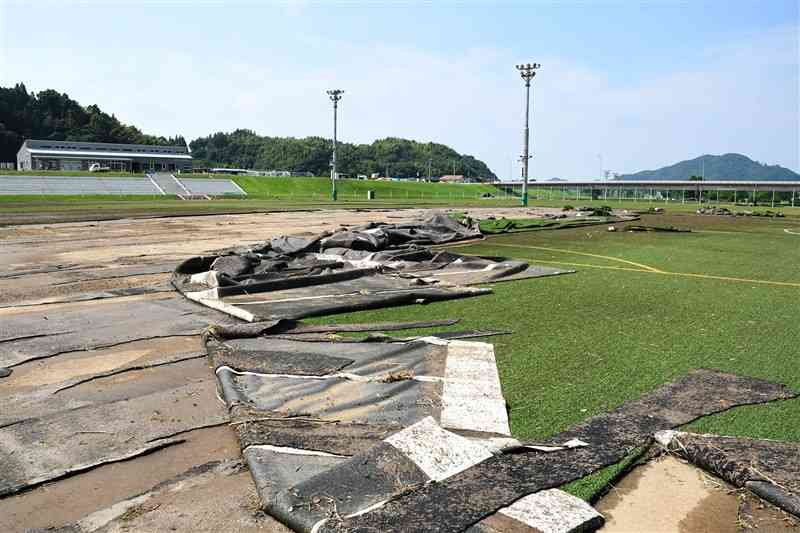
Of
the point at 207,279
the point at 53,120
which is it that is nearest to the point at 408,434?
the point at 207,279

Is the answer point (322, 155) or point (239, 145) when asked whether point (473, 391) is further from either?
point (239, 145)

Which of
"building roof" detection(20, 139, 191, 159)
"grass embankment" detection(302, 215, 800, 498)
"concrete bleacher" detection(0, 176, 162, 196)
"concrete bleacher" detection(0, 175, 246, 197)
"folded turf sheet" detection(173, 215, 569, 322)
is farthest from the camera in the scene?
"building roof" detection(20, 139, 191, 159)

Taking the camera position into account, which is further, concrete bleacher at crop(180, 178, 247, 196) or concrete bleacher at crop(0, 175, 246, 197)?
concrete bleacher at crop(180, 178, 247, 196)

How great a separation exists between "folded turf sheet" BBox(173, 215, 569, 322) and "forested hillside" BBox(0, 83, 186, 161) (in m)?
106

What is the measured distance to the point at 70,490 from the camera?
266cm

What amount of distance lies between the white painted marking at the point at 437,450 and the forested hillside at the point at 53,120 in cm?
11229

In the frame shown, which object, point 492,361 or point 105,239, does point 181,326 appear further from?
point 105,239

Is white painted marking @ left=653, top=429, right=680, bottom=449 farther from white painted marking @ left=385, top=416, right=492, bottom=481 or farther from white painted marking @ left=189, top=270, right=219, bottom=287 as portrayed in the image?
white painted marking @ left=189, top=270, right=219, bottom=287

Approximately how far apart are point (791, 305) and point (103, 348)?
706 centimetres

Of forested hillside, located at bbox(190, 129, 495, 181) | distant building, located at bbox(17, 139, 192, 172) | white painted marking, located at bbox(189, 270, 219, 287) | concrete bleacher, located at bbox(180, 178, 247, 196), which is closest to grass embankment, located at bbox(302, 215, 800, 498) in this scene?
white painted marking, located at bbox(189, 270, 219, 287)

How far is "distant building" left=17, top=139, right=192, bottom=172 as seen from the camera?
80.9 metres

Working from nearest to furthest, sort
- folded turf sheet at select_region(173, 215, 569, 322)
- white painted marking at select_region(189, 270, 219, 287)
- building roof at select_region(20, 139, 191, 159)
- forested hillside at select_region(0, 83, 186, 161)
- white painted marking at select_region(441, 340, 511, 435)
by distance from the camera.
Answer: white painted marking at select_region(441, 340, 511, 435) → folded turf sheet at select_region(173, 215, 569, 322) → white painted marking at select_region(189, 270, 219, 287) → building roof at select_region(20, 139, 191, 159) → forested hillside at select_region(0, 83, 186, 161)

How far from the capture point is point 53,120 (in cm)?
10512

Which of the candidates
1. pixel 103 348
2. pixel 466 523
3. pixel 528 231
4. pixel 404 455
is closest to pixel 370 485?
pixel 404 455
